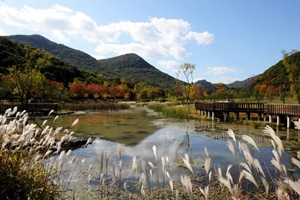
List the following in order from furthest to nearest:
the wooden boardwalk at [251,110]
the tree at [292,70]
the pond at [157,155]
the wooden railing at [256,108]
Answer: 1. the tree at [292,70]
2. the wooden boardwalk at [251,110]
3. the wooden railing at [256,108]
4. the pond at [157,155]

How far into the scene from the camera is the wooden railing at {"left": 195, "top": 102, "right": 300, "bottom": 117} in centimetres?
2255

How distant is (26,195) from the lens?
3.89 meters

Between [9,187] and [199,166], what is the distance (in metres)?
8.68

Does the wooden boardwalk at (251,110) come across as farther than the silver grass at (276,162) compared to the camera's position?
Yes

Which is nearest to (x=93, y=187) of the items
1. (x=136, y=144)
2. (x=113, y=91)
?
(x=136, y=144)

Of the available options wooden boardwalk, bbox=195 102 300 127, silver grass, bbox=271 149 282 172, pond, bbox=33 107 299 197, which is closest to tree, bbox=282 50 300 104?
wooden boardwalk, bbox=195 102 300 127

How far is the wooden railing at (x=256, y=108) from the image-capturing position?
2255cm

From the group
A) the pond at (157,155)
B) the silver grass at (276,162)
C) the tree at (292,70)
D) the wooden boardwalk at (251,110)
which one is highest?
the tree at (292,70)

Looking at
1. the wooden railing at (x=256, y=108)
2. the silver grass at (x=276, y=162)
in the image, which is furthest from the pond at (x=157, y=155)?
the silver grass at (x=276, y=162)

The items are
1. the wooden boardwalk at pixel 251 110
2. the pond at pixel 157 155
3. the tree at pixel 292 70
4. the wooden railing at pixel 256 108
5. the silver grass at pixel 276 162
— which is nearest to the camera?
the silver grass at pixel 276 162

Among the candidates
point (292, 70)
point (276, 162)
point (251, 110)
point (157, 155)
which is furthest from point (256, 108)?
point (276, 162)

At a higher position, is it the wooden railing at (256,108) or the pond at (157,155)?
the wooden railing at (256,108)

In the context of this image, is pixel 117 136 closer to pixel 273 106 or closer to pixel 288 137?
pixel 288 137

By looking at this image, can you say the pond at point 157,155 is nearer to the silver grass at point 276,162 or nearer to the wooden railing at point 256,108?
the wooden railing at point 256,108
